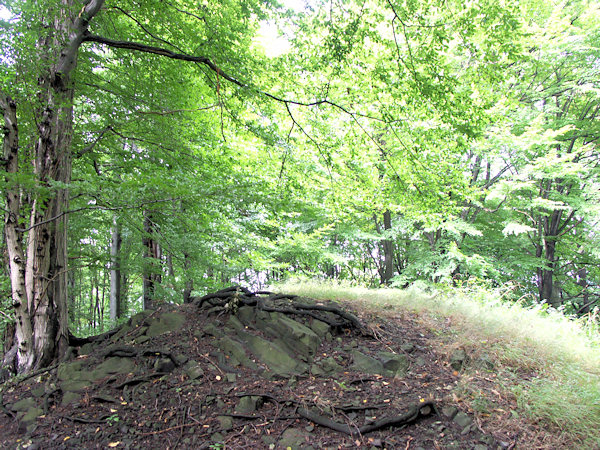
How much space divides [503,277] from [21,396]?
15003 millimetres

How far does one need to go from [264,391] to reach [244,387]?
23 centimetres

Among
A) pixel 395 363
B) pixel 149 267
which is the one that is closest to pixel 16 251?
pixel 149 267

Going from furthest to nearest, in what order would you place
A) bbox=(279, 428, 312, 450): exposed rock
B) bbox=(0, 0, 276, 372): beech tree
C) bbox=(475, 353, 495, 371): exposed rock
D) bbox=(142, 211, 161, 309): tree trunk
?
bbox=(142, 211, 161, 309): tree trunk, bbox=(0, 0, 276, 372): beech tree, bbox=(475, 353, 495, 371): exposed rock, bbox=(279, 428, 312, 450): exposed rock

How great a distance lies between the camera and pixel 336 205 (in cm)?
718

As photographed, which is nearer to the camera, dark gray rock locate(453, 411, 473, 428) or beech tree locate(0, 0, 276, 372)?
dark gray rock locate(453, 411, 473, 428)

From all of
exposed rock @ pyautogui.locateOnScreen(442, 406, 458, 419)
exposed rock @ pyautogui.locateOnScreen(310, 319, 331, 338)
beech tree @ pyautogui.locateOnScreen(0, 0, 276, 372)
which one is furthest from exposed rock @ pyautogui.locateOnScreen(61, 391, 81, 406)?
exposed rock @ pyautogui.locateOnScreen(442, 406, 458, 419)

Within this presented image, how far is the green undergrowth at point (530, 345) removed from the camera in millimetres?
2768

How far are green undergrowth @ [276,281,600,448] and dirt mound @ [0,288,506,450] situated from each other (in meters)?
0.61

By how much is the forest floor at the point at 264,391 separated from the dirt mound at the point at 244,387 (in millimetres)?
13

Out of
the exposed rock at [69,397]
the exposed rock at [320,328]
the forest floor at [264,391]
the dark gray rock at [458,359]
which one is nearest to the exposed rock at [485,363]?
the forest floor at [264,391]

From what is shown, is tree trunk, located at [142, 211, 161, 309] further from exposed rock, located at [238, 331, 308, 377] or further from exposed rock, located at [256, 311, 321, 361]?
exposed rock, located at [238, 331, 308, 377]

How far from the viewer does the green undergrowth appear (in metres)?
2.77

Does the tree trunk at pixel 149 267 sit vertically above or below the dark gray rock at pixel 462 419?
above

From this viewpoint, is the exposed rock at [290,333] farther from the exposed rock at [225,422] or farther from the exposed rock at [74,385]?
the exposed rock at [74,385]
